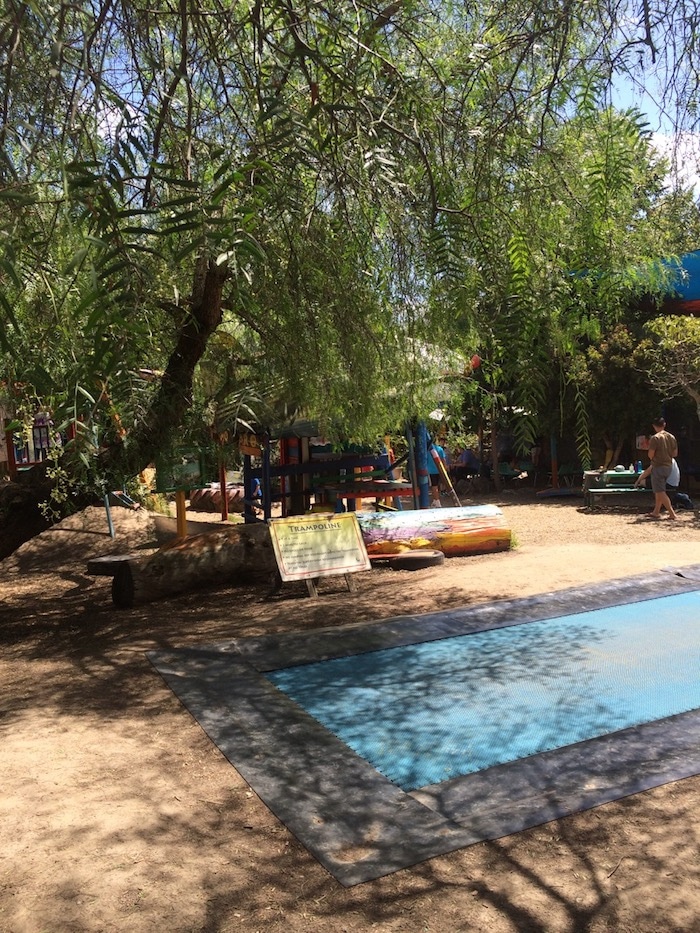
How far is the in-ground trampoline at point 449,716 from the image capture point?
3.74 m

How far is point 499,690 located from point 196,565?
15.8 ft

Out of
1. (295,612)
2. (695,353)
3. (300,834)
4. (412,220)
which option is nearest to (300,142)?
(412,220)

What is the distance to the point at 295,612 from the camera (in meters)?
8.06

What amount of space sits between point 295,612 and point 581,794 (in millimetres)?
4489

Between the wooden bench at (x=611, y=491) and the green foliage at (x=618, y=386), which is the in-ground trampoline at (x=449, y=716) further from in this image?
the green foliage at (x=618, y=386)

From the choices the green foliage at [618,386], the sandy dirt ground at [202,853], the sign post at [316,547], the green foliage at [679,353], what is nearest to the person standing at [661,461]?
the green foliage at [679,353]

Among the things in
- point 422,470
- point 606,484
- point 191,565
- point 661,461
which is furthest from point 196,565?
point 606,484

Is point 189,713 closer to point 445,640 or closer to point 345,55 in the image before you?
point 445,640

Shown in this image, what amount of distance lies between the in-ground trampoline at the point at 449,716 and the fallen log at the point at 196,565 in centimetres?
278

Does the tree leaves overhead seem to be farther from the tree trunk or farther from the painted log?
the painted log

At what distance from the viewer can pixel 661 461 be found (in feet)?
42.9

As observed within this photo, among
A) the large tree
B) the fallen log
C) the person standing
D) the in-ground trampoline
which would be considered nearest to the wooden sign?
the fallen log

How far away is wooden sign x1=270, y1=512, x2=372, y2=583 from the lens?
8.56m

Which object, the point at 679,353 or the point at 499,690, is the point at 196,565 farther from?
the point at 679,353
